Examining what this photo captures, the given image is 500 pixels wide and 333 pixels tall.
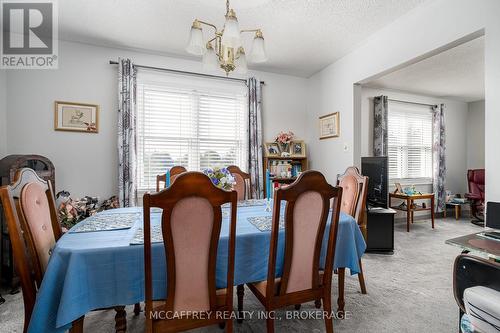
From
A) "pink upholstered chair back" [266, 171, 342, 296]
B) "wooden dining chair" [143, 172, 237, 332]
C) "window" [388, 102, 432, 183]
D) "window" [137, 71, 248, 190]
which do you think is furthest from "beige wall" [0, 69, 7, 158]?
"window" [388, 102, 432, 183]

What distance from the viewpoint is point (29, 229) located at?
129 centimetres

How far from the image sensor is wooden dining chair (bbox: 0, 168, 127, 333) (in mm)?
1184

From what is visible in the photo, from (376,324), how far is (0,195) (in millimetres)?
2486

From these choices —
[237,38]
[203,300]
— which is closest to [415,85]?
[237,38]

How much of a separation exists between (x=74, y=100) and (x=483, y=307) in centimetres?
425

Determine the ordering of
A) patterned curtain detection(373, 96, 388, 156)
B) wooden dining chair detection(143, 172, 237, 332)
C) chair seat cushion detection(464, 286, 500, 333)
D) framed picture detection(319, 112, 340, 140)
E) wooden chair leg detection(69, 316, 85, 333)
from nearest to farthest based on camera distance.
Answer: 1. chair seat cushion detection(464, 286, 500, 333)
2. wooden dining chair detection(143, 172, 237, 332)
3. wooden chair leg detection(69, 316, 85, 333)
4. framed picture detection(319, 112, 340, 140)
5. patterned curtain detection(373, 96, 388, 156)

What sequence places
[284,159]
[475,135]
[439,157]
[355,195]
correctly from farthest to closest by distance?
[475,135] → [439,157] → [284,159] → [355,195]

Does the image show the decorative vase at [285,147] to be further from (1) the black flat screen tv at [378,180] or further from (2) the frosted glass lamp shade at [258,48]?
(2) the frosted glass lamp shade at [258,48]

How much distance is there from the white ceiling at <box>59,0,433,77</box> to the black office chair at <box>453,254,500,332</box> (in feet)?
8.08

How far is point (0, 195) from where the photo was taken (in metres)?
1.16

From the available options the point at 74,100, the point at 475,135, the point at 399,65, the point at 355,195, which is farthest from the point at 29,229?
the point at 475,135

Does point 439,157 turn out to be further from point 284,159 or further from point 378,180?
point 284,159

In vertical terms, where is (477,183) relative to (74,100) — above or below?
below

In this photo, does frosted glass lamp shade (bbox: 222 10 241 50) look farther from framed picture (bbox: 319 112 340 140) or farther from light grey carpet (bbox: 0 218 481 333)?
framed picture (bbox: 319 112 340 140)
